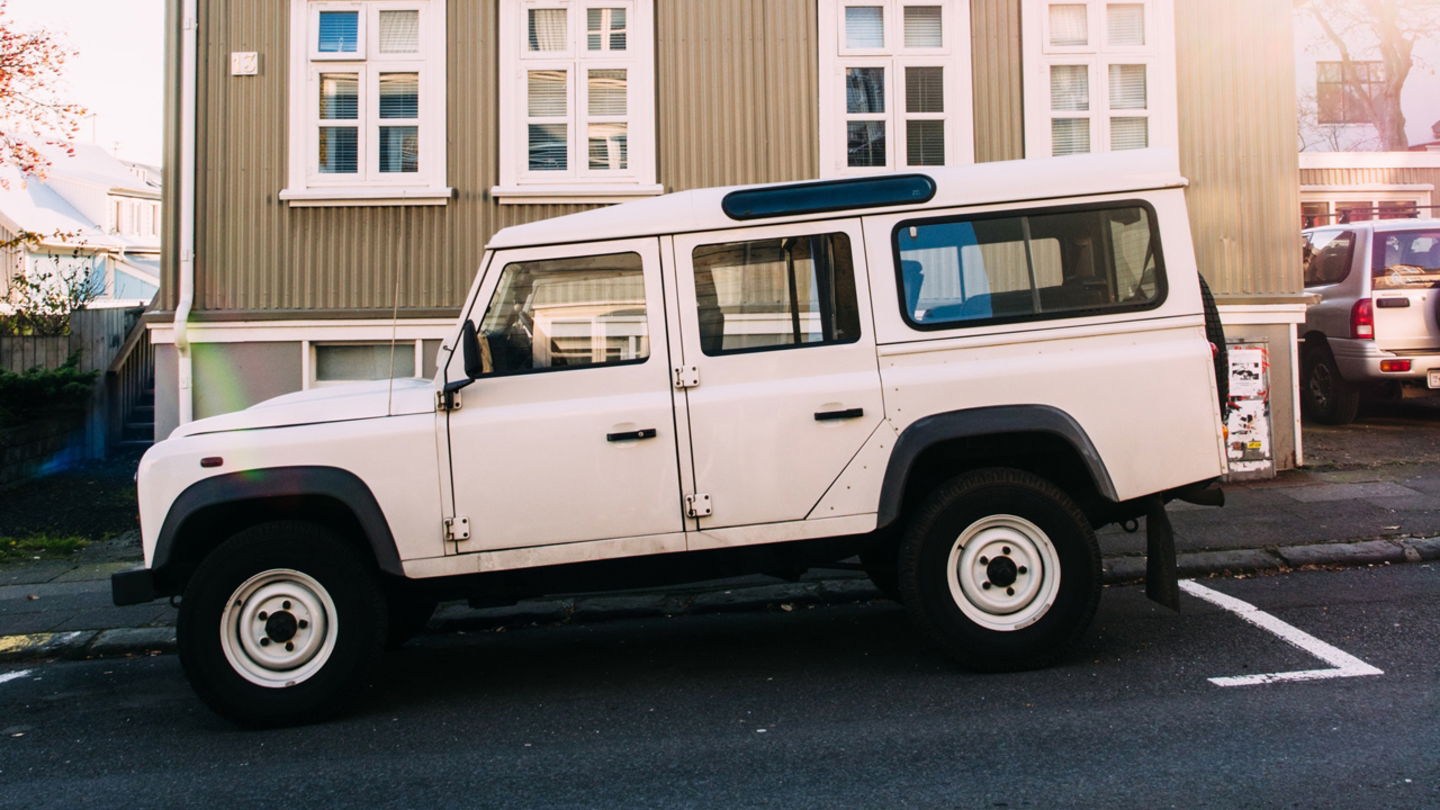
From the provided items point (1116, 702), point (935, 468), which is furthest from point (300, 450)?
point (1116, 702)

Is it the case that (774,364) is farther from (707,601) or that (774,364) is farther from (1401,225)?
(1401,225)

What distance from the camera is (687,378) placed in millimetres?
5594

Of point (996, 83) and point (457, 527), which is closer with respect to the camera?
point (457, 527)

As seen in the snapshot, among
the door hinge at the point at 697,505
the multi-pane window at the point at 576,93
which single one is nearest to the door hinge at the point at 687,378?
the door hinge at the point at 697,505

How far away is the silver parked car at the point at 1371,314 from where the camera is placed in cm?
1209

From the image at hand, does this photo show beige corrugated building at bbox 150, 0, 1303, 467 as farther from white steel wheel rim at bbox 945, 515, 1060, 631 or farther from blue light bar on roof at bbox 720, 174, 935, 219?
white steel wheel rim at bbox 945, 515, 1060, 631

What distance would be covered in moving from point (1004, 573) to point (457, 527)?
2522mm

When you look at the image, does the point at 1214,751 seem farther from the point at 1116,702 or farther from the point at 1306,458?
the point at 1306,458

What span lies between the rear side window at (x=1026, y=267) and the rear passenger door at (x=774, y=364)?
30 centimetres

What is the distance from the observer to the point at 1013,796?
4.18 metres

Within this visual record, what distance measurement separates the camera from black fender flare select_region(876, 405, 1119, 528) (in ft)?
18.2

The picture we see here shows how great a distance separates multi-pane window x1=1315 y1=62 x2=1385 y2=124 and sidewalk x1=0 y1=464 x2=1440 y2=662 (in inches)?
1111

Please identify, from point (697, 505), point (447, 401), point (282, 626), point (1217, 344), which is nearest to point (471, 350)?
point (447, 401)

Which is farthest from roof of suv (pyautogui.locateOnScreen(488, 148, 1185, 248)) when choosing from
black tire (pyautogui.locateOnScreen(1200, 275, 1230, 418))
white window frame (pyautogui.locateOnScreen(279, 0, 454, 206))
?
white window frame (pyautogui.locateOnScreen(279, 0, 454, 206))
